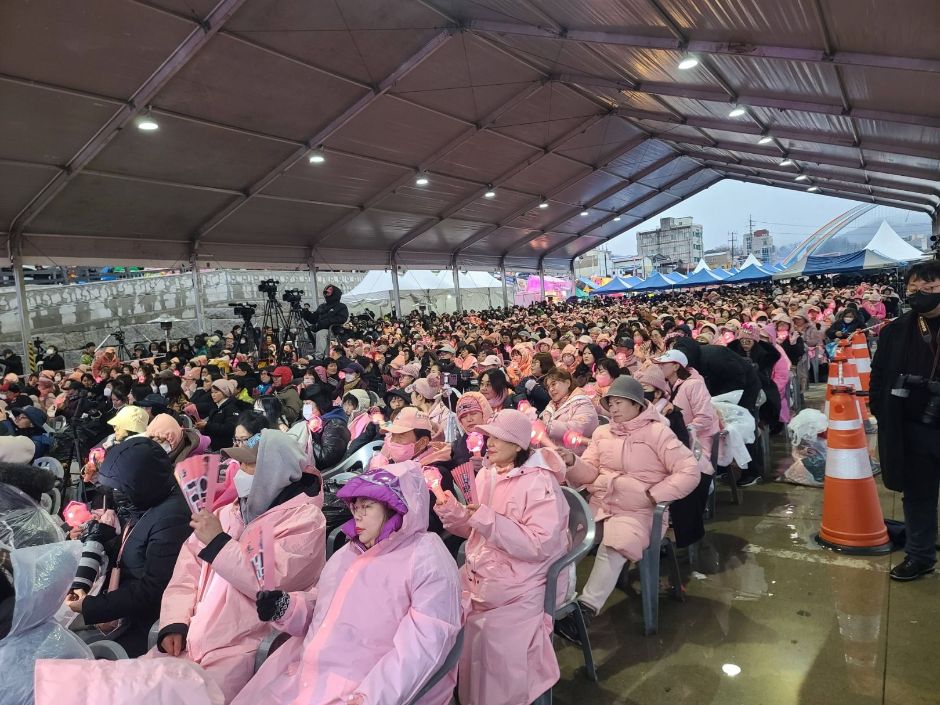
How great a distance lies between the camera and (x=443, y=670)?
1740 millimetres

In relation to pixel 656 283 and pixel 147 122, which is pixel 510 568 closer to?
pixel 147 122

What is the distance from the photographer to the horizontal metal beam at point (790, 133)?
11.6m

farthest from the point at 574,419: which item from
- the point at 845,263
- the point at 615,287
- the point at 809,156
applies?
the point at 615,287

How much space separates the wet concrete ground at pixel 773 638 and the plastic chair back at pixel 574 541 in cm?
60

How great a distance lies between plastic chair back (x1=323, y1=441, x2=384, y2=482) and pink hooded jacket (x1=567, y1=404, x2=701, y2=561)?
167 cm

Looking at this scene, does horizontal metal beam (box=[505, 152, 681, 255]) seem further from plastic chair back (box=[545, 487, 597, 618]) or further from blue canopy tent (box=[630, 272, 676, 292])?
plastic chair back (box=[545, 487, 597, 618])

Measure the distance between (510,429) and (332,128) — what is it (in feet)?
38.1

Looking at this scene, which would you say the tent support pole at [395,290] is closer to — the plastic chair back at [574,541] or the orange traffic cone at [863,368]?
the orange traffic cone at [863,368]

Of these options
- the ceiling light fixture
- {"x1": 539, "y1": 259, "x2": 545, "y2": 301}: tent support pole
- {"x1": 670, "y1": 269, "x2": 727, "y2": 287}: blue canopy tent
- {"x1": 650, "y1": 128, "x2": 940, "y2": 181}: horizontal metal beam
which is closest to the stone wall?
the ceiling light fixture

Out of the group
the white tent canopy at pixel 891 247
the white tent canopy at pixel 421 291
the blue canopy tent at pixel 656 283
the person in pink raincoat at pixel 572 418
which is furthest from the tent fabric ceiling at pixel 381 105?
the blue canopy tent at pixel 656 283

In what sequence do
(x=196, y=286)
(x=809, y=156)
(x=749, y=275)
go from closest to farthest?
(x=809, y=156) < (x=196, y=286) < (x=749, y=275)

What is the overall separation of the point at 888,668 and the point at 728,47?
26.9 ft

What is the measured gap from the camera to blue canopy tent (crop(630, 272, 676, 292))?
28812 mm

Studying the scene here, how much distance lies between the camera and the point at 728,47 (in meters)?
8.26
